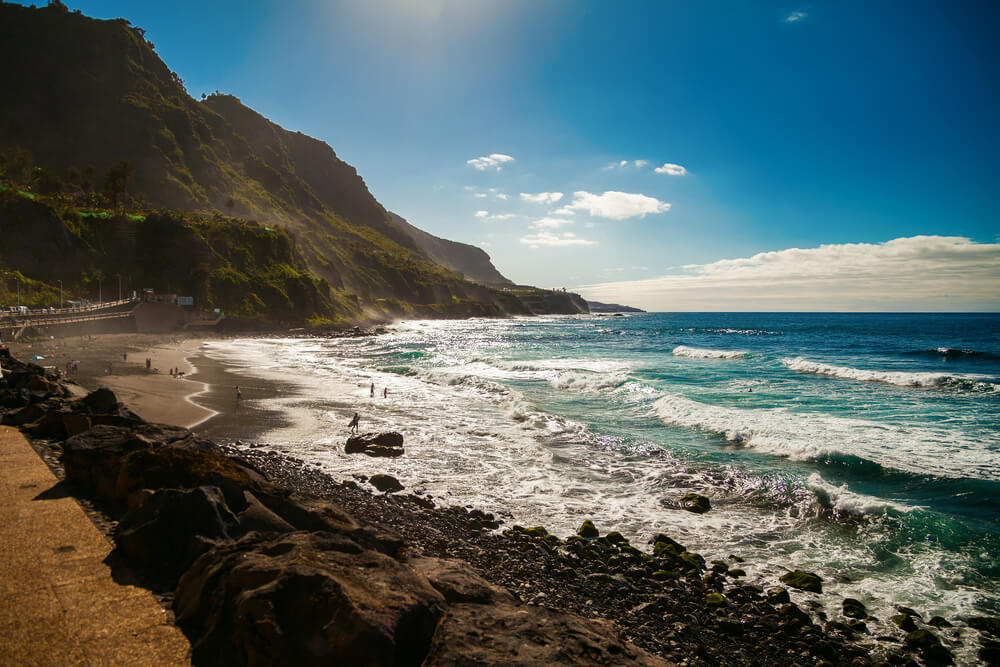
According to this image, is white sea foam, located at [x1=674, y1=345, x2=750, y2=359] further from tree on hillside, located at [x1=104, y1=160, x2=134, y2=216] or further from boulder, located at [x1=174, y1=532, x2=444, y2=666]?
tree on hillside, located at [x1=104, y1=160, x2=134, y2=216]

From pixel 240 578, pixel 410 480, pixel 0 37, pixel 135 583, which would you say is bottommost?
pixel 410 480

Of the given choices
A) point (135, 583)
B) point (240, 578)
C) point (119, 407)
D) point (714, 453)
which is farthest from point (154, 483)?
point (714, 453)

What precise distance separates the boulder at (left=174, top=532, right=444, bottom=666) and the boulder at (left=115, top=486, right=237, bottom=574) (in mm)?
934

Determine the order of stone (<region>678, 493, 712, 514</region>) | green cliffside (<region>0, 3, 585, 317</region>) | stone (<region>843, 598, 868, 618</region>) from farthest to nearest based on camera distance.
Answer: green cliffside (<region>0, 3, 585, 317</region>) < stone (<region>678, 493, 712, 514</region>) < stone (<region>843, 598, 868, 618</region>)

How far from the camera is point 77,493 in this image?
28.8ft

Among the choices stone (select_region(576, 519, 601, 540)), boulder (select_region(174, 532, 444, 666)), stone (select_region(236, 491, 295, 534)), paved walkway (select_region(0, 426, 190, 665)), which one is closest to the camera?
boulder (select_region(174, 532, 444, 666))

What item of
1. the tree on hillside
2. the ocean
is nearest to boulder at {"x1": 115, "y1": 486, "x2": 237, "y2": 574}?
the ocean

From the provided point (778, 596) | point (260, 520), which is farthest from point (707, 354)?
point (260, 520)

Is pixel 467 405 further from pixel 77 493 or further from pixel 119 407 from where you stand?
pixel 77 493

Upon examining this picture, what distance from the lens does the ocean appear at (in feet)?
34.2

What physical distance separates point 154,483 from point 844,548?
14541mm

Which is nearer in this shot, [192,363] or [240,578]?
[240,578]

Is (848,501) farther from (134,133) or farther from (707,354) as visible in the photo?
(134,133)

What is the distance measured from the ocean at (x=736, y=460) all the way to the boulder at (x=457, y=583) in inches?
208
